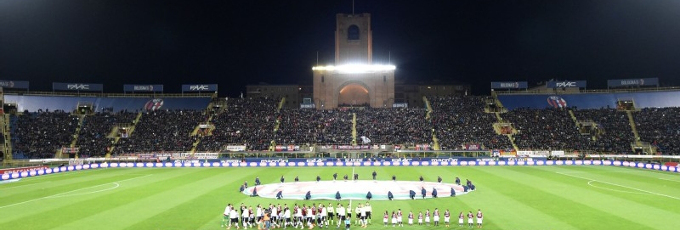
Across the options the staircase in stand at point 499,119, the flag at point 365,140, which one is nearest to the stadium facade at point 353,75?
the staircase in stand at point 499,119

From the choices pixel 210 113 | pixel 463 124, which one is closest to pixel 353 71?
pixel 463 124

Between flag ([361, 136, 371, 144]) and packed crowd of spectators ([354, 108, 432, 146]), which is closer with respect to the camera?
flag ([361, 136, 371, 144])

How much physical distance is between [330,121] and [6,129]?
190ft

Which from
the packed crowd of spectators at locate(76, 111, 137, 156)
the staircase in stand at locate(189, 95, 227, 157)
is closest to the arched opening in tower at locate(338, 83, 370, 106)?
the staircase in stand at locate(189, 95, 227, 157)

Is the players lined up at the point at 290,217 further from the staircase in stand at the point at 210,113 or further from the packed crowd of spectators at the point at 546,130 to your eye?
the packed crowd of spectators at the point at 546,130

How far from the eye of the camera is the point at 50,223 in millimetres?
31922

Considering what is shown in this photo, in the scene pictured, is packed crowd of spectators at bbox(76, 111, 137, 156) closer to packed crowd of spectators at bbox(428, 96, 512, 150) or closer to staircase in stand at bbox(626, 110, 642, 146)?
packed crowd of spectators at bbox(428, 96, 512, 150)

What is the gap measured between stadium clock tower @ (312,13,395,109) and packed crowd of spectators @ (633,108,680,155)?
4893 cm

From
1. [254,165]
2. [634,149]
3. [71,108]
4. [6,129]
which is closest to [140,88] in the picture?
[71,108]

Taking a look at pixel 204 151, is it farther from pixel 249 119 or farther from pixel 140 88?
pixel 140 88

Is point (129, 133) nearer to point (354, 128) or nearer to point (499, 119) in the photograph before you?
point (354, 128)

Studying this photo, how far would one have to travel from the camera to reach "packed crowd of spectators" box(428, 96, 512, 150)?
9006cm

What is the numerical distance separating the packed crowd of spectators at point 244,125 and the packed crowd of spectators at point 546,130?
45.6 metres

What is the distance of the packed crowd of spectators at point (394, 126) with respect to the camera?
303 ft
